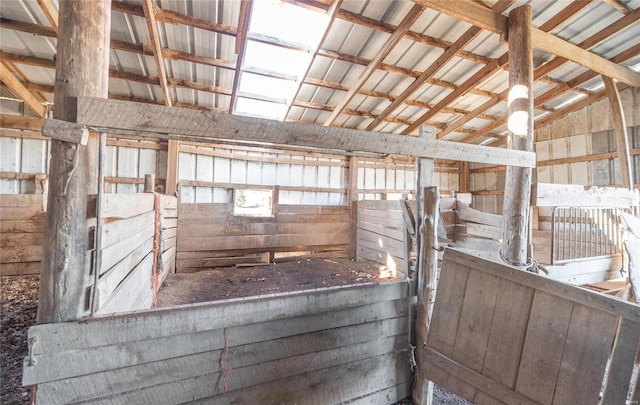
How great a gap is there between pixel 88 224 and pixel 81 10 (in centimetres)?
106

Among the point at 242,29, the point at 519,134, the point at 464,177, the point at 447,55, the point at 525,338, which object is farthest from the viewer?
the point at 464,177

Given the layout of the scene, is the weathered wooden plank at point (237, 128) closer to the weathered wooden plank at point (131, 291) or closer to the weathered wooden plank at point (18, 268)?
the weathered wooden plank at point (131, 291)

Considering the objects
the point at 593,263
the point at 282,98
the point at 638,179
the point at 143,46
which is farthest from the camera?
the point at 638,179

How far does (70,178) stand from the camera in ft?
4.14

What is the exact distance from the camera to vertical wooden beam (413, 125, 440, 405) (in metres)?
2.09

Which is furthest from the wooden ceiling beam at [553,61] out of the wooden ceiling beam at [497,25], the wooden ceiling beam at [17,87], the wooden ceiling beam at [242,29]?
the wooden ceiling beam at [17,87]

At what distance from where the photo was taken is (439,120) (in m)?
7.73

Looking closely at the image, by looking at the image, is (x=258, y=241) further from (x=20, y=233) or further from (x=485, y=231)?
(x=485, y=231)

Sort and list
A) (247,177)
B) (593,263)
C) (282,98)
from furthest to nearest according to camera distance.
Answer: (247,177)
(282,98)
(593,263)

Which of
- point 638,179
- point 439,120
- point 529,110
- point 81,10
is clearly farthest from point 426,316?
point 638,179

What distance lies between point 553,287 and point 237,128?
1794 mm

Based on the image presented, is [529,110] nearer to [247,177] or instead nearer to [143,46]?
[143,46]

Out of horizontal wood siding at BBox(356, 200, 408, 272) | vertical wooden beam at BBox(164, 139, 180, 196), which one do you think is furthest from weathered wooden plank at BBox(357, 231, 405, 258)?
vertical wooden beam at BBox(164, 139, 180, 196)

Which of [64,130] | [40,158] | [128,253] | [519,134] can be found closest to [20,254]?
[40,158]
